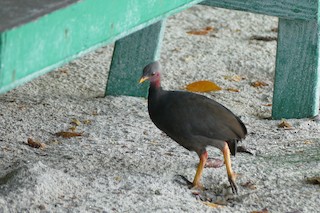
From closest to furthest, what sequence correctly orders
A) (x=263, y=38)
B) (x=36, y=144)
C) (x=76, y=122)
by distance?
(x=36, y=144) < (x=76, y=122) < (x=263, y=38)

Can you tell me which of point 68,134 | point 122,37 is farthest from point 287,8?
point 122,37

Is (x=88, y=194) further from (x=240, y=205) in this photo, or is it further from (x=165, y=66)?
(x=165, y=66)

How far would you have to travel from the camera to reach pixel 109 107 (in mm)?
4398

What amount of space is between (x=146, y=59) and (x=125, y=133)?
1.77 ft

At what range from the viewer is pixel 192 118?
3.28 m

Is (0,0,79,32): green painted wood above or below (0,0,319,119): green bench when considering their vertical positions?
above

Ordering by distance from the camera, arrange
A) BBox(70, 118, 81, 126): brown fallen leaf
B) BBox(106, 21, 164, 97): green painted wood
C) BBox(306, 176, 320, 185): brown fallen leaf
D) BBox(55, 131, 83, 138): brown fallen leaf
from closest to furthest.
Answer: BBox(306, 176, 320, 185): brown fallen leaf → BBox(55, 131, 83, 138): brown fallen leaf → BBox(70, 118, 81, 126): brown fallen leaf → BBox(106, 21, 164, 97): green painted wood

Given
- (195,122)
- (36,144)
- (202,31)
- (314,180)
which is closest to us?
(195,122)

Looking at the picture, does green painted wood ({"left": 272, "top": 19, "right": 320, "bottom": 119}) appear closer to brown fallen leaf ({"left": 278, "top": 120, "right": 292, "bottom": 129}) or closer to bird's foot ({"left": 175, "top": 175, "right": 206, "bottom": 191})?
brown fallen leaf ({"left": 278, "top": 120, "right": 292, "bottom": 129})

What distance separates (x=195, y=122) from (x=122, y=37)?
454 millimetres

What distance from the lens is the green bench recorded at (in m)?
2.33

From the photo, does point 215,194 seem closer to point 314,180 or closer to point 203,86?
point 314,180

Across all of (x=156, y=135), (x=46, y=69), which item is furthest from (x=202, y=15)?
(x=46, y=69)

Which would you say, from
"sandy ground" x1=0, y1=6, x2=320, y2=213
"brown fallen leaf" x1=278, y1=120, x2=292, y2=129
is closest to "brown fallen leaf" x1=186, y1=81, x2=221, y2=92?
"sandy ground" x1=0, y1=6, x2=320, y2=213
